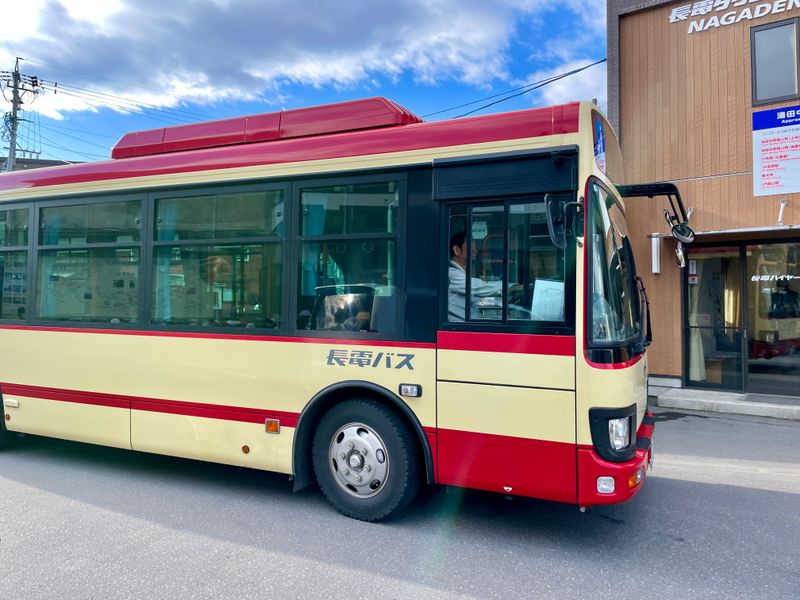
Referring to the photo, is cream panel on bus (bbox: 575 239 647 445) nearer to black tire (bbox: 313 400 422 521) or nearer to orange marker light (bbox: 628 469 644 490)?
orange marker light (bbox: 628 469 644 490)

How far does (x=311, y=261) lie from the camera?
4707 mm

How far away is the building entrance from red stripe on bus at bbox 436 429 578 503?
823 centimetres

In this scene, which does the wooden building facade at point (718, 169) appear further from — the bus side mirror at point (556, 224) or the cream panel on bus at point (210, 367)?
the cream panel on bus at point (210, 367)

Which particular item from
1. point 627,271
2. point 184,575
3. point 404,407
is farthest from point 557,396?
point 184,575

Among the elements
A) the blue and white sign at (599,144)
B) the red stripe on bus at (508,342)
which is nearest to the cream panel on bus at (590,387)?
the red stripe on bus at (508,342)

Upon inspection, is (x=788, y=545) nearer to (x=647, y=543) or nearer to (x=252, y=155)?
(x=647, y=543)

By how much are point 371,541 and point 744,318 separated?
912 cm

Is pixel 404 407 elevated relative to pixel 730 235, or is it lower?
lower

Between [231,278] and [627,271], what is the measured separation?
10.5 ft

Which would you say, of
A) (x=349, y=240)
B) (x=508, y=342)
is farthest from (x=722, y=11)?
(x=508, y=342)

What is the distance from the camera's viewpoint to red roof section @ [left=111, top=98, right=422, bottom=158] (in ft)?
16.0

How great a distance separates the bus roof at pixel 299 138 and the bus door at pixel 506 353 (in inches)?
20.6

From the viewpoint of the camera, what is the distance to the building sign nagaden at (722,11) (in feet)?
33.4

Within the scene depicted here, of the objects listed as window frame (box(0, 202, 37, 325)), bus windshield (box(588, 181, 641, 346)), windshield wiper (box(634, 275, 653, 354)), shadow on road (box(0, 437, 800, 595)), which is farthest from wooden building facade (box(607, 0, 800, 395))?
window frame (box(0, 202, 37, 325))
